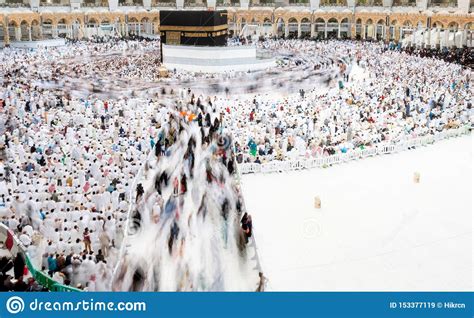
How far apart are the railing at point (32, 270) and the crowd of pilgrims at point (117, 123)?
0.16 meters

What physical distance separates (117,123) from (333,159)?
682cm

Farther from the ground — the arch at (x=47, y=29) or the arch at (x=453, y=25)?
the arch at (x=453, y=25)

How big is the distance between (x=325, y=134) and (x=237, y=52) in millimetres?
14843

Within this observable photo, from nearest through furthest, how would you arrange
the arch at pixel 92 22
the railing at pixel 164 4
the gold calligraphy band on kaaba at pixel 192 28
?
the gold calligraphy band on kaaba at pixel 192 28, the arch at pixel 92 22, the railing at pixel 164 4

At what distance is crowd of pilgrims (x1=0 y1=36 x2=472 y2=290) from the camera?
998 centimetres

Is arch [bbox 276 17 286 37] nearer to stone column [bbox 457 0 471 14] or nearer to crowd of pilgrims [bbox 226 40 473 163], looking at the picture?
stone column [bbox 457 0 471 14]

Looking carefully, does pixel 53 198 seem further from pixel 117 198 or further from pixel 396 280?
pixel 396 280

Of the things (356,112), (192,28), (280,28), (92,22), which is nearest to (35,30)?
(92,22)

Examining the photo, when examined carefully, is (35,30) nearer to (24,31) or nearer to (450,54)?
(24,31)

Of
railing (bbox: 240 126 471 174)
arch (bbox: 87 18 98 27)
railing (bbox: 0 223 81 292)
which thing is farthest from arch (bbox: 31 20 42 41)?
railing (bbox: 0 223 81 292)

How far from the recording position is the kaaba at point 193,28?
104ft

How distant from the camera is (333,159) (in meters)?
14.8

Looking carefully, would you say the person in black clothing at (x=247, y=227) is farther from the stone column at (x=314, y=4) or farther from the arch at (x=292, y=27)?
the arch at (x=292, y=27)

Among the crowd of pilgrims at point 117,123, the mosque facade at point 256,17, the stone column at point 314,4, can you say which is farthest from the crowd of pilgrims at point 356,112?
the stone column at point 314,4
